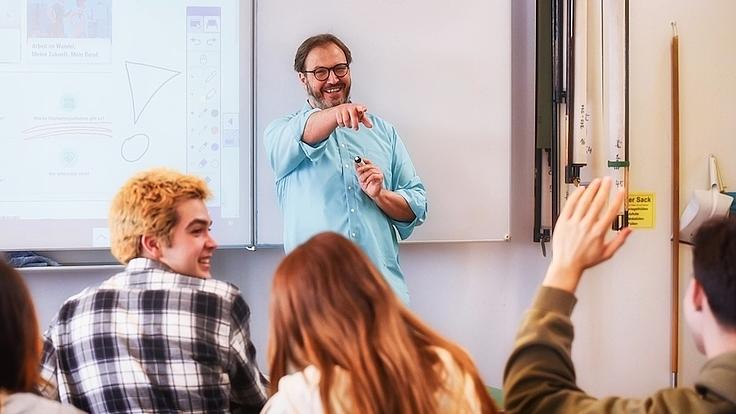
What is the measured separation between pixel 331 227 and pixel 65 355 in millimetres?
1144

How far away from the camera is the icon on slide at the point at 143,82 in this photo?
110 inches

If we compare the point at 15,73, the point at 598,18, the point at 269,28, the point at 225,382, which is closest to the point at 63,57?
the point at 15,73

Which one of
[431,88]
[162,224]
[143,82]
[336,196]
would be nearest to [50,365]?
[162,224]

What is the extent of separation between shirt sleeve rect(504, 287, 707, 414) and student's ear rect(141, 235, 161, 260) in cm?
92

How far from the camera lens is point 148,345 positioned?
1.54 meters

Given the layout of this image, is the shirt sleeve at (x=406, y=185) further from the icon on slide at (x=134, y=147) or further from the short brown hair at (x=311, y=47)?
the icon on slide at (x=134, y=147)

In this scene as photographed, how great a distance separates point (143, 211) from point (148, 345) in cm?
31

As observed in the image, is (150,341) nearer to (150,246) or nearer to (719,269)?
(150,246)

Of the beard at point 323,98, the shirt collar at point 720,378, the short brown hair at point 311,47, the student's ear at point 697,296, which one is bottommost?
the shirt collar at point 720,378

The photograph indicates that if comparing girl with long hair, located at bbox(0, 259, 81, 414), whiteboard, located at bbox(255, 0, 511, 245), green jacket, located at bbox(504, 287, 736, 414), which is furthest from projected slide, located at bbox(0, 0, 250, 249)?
green jacket, located at bbox(504, 287, 736, 414)

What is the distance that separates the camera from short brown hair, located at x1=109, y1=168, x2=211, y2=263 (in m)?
1.69

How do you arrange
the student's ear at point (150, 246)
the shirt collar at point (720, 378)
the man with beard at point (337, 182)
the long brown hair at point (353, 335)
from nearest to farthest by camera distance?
the shirt collar at point (720, 378), the long brown hair at point (353, 335), the student's ear at point (150, 246), the man with beard at point (337, 182)

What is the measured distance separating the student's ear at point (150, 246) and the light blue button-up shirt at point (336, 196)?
0.90 m

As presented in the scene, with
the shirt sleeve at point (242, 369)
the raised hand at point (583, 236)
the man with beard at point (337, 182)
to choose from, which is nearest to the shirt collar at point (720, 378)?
the raised hand at point (583, 236)
